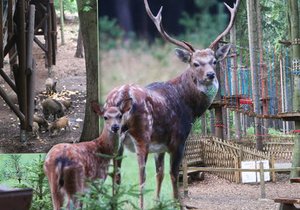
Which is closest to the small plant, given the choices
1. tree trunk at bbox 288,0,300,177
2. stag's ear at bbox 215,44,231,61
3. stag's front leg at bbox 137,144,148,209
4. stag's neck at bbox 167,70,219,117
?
stag's front leg at bbox 137,144,148,209

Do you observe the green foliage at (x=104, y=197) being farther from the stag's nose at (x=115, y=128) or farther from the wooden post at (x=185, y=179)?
the wooden post at (x=185, y=179)

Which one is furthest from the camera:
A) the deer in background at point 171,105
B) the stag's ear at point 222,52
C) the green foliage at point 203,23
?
the green foliage at point 203,23

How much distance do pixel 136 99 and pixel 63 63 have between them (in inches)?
40.6

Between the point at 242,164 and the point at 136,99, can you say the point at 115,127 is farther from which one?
the point at 242,164

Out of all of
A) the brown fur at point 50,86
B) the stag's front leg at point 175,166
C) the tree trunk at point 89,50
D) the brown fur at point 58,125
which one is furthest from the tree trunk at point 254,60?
the brown fur at point 50,86

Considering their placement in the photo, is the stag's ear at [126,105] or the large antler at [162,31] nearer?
the stag's ear at [126,105]

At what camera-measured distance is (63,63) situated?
4484mm

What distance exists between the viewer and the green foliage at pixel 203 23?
12.8ft

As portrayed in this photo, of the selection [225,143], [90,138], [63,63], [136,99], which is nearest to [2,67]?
[63,63]

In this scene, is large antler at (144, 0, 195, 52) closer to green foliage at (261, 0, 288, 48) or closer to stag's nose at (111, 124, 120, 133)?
green foliage at (261, 0, 288, 48)

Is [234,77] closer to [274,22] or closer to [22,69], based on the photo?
[274,22]

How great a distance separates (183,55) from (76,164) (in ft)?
→ 3.22

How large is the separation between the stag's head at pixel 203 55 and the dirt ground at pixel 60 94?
2.71ft

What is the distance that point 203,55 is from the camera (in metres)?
3.72
